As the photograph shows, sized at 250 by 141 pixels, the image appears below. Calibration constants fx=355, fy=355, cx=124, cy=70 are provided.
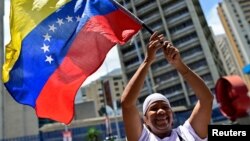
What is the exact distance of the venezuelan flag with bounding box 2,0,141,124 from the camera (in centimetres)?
396

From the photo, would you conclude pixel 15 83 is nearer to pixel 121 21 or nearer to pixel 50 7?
pixel 50 7

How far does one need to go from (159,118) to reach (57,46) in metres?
1.93

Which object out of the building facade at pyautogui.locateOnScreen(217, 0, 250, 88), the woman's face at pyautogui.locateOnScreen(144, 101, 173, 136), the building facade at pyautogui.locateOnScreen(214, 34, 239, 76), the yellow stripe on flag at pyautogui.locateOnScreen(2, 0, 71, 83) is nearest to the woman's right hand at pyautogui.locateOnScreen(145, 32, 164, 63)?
the woman's face at pyautogui.locateOnScreen(144, 101, 173, 136)

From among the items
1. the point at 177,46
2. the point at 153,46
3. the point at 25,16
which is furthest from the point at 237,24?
the point at 153,46

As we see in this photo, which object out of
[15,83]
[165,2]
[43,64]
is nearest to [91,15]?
[43,64]

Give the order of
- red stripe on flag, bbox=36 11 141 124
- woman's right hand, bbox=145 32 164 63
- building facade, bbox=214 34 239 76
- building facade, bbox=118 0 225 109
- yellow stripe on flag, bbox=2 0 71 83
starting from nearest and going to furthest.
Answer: woman's right hand, bbox=145 32 164 63, red stripe on flag, bbox=36 11 141 124, yellow stripe on flag, bbox=2 0 71 83, building facade, bbox=118 0 225 109, building facade, bbox=214 34 239 76

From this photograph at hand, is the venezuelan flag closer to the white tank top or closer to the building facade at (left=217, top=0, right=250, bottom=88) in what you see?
the white tank top

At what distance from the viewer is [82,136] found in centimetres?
6819

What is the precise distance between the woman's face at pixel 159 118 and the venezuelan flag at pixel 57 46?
1.27 meters

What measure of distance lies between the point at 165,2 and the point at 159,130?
62402mm

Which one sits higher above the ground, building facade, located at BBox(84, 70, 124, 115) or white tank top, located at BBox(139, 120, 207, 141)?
building facade, located at BBox(84, 70, 124, 115)

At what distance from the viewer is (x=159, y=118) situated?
2.69 metres

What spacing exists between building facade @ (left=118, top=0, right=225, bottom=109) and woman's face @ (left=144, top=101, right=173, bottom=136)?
53.0 metres

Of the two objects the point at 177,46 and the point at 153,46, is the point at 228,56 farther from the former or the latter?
the point at 153,46
